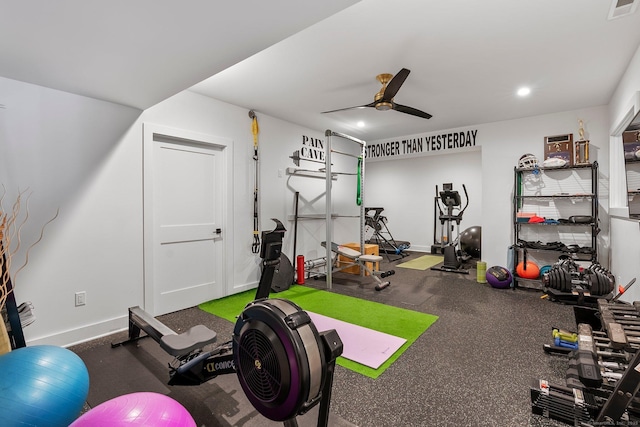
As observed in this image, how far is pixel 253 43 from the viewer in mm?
1857

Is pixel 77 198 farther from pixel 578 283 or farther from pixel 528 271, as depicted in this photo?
pixel 528 271

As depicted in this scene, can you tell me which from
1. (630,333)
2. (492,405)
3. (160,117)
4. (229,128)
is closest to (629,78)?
(630,333)

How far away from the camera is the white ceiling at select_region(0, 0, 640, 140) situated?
1587 millimetres

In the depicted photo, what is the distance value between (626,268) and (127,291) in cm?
519

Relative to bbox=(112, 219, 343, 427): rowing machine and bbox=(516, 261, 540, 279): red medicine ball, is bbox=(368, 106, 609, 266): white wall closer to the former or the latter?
bbox=(516, 261, 540, 279): red medicine ball

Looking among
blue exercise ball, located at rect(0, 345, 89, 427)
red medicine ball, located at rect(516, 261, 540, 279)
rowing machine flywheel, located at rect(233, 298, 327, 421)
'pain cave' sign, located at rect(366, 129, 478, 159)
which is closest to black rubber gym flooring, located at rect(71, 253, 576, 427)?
blue exercise ball, located at rect(0, 345, 89, 427)

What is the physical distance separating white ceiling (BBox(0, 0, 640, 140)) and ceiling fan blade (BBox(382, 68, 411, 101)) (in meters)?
0.14

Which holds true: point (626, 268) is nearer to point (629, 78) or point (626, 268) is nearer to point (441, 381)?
point (629, 78)

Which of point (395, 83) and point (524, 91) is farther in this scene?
point (524, 91)

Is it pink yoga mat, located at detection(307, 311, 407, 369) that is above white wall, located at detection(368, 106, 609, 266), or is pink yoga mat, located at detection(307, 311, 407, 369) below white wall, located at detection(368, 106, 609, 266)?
below

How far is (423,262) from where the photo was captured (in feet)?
20.9

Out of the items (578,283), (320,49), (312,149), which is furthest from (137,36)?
(578,283)

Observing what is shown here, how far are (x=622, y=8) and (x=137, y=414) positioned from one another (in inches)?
147

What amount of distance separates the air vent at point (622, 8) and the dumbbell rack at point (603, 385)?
2100 mm
